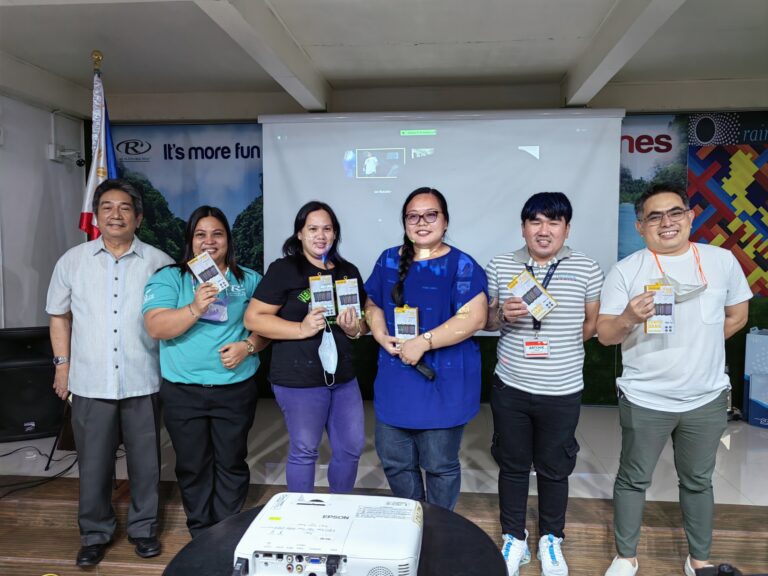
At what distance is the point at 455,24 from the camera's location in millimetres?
3238

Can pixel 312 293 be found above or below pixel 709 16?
below

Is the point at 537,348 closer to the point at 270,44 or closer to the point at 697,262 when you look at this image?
the point at 697,262

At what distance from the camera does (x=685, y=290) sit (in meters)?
1.91

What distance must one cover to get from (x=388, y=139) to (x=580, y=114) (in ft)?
4.85

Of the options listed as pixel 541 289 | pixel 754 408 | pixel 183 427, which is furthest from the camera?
pixel 754 408

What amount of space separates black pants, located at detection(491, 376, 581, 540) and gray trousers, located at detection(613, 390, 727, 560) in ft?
0.69

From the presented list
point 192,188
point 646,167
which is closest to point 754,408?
point 646,167

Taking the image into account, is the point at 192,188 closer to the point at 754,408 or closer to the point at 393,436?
the point at 393,436

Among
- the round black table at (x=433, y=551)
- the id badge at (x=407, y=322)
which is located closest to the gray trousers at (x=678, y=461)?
the id badge at (x=407, y=322)

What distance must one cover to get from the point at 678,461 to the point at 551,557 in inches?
24.7

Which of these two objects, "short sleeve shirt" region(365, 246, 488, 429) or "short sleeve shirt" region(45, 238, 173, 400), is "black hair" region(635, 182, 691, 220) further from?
"short sleeve shirt" region(45, 238, 173, 400)

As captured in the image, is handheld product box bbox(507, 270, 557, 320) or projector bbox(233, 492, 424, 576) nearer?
projector bbox(233, 492, 424, 576)

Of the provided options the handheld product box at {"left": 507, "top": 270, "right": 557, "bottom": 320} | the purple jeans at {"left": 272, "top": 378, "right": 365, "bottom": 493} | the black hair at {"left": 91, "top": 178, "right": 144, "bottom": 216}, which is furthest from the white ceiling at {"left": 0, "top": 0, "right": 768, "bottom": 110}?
the purple jeans at {"left": 272, "top": 378, "right": 365, "bottom": 493}

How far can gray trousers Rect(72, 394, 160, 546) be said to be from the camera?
2.22 meters
